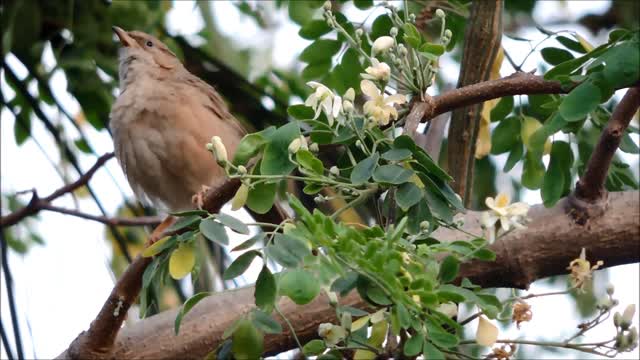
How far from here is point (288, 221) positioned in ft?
7.17

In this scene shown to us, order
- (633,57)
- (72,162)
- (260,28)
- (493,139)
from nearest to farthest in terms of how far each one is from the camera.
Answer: (633,57) < (493,139) < (72,162) < (260,28)

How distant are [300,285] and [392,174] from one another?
467mm

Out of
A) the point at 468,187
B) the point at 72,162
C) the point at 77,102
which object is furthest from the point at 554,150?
the point at 77,102

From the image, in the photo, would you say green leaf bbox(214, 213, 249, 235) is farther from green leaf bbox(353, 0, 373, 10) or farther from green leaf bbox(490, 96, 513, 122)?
green leaf bbox(353, 0, 373, 10)

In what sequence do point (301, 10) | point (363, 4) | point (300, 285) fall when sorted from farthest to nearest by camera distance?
1. point (301, 10)
2. point (363, 4)
3. point (300, 285)

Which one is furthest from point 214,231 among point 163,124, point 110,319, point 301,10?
point 163,124

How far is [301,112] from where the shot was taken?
2.67m

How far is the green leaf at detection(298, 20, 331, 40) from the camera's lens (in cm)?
363

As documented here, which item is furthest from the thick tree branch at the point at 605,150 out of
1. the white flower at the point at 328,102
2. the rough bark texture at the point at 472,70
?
the white flower at the point at 328,102

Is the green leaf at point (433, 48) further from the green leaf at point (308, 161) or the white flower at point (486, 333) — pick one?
the white flower at point (486, 333)

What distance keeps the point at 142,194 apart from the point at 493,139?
1.75 meters

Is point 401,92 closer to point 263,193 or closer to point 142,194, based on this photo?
point 263,193

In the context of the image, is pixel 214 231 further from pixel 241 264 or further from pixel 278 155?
pixel 278 155

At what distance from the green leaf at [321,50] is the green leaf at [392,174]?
1362mm
